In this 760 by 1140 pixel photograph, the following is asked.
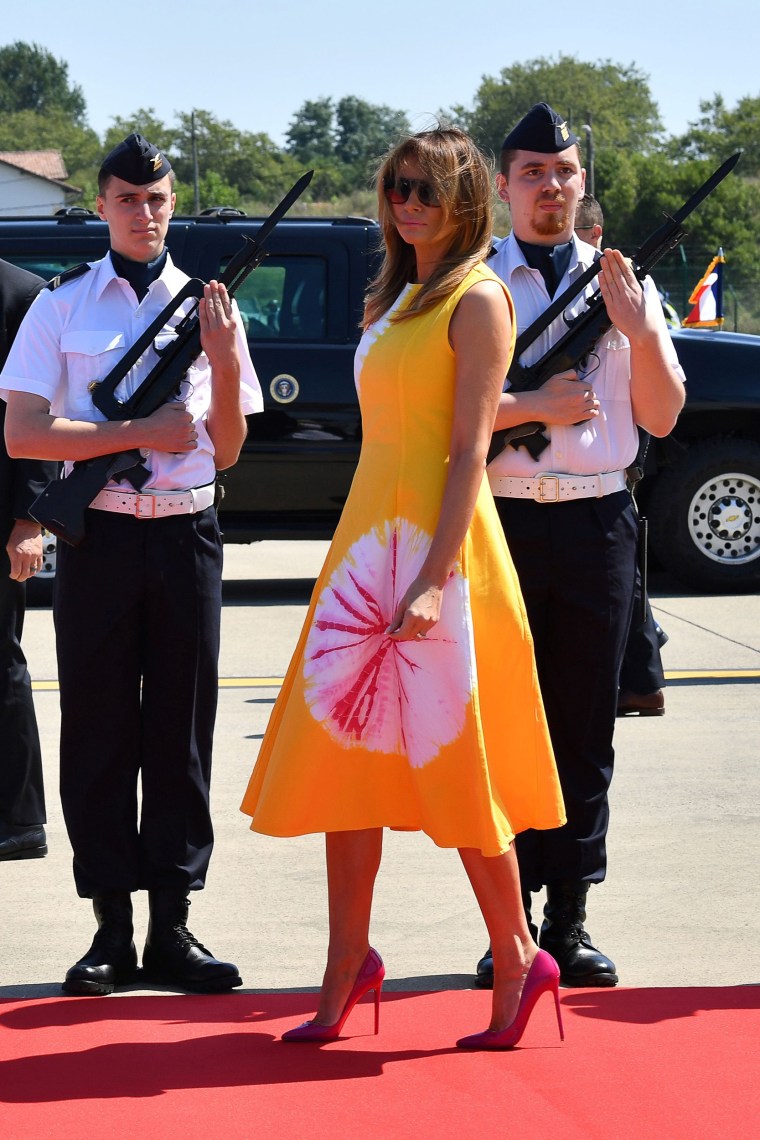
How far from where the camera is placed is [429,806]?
3291 millimetres

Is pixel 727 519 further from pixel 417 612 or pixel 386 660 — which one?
pixel 417 612

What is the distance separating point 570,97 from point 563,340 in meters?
138

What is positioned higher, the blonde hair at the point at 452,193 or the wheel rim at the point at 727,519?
the blonde hair at the point at 452,193

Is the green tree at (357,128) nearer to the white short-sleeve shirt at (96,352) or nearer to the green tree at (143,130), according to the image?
the green tree at (143,130)

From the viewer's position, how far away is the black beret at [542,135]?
12.8 ft


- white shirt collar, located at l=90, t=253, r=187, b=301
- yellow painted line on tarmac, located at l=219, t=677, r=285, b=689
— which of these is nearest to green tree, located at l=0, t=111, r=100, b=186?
yellow painted line on tarmac, located at l=219, t=677, r=285, b=689

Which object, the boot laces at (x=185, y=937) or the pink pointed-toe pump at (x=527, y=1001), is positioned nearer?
the pink pointed-toe pump at (x=527, y=1001)

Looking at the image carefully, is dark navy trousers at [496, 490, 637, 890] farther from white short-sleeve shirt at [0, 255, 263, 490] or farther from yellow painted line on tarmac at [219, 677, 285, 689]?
yellow painted line on tarmac at [219, 677, 285, 689]

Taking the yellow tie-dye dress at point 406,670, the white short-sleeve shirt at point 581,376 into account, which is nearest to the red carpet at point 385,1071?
the yellow tie-dye dress at point 406,670

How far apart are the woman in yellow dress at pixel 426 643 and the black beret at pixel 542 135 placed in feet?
1.78

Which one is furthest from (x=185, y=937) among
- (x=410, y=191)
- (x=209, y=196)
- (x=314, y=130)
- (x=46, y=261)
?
(x=314, y=130)

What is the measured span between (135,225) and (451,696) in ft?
4.80

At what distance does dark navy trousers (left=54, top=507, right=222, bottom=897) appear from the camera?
3932mm

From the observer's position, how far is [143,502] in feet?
12.9
